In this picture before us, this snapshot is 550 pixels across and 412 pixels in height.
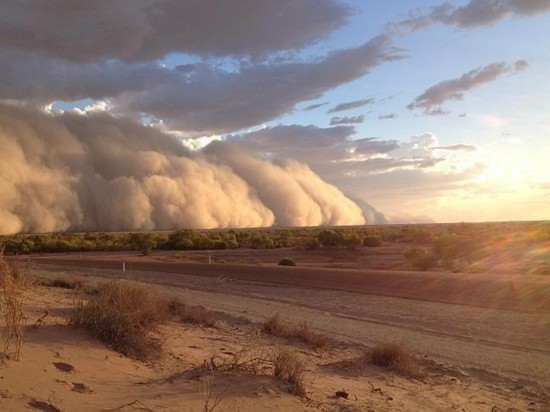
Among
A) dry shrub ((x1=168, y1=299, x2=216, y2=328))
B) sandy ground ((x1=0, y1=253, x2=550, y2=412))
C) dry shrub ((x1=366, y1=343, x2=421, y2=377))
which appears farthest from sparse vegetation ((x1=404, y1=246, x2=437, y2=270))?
dry shrub ((x1=366, y1=343, x2=421, y2=377))

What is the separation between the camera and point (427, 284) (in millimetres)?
26297

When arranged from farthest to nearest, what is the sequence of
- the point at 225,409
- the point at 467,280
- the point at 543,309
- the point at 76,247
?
the point at 76,247 → the point at 467,280 → the point at 543,309 → the point at 225,409

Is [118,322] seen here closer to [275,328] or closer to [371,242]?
[275,328]

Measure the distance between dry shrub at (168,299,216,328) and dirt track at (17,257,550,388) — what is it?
2.18m

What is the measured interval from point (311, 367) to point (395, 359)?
1.62 meters

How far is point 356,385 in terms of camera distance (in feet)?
32.0

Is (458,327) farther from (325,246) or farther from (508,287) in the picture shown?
(325,246)

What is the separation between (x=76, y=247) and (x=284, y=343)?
64.5m

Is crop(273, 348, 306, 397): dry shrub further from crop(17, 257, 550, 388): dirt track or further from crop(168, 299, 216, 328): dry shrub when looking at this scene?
crop(168, 299, 216, 328): dry shrub

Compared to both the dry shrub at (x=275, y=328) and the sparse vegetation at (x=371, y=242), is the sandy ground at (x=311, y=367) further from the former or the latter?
the sparse vegetation at (x=371, y=242)

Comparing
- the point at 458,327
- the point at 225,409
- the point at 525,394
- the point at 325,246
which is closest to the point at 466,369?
the point at 525,394

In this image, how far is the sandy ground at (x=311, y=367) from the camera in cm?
738

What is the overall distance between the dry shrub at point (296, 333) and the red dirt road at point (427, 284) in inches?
366

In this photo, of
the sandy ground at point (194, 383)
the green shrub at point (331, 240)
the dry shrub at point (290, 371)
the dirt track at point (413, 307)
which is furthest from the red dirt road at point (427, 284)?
the green shrub at point (331, 240)
